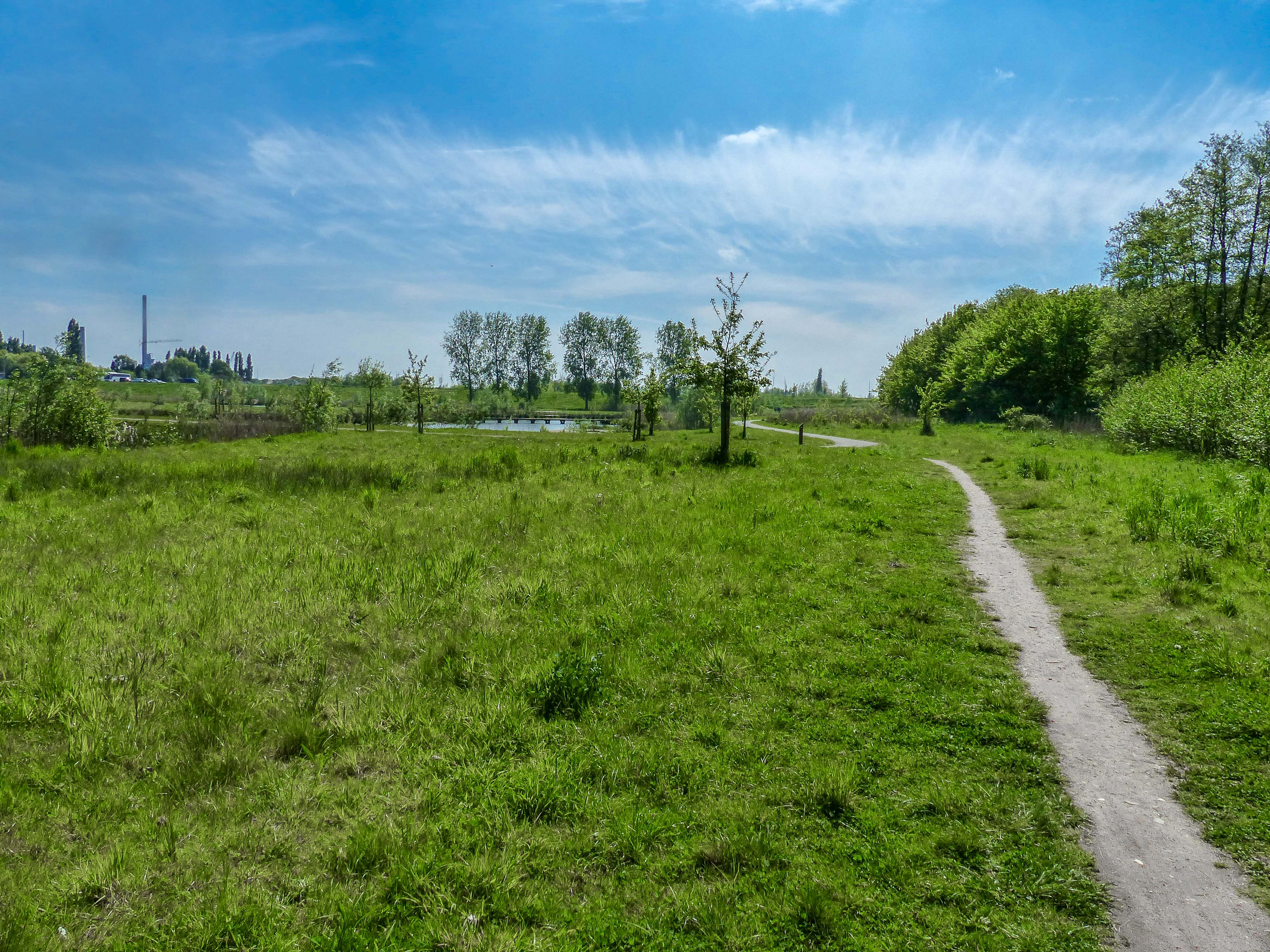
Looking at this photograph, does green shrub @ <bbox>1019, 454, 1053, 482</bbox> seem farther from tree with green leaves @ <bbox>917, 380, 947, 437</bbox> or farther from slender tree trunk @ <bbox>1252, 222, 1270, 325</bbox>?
slender tree trunk @ <bbox>1252, 222, 1270, 325</bbox>

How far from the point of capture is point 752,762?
488 centimetres

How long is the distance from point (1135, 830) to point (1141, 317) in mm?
57108

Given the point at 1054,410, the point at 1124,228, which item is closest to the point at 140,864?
the point at 1054,410

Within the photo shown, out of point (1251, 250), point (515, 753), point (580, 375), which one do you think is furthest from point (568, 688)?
point (580, 375)

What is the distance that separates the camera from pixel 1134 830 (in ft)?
13.6

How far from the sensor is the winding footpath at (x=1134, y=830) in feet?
11.0

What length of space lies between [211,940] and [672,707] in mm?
3612

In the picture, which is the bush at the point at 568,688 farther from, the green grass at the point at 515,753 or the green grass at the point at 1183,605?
the green grass at the point at 1183,605

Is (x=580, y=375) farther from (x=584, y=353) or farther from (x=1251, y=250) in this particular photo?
(x=1251, y=250)

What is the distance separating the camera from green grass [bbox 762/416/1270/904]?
472 cm

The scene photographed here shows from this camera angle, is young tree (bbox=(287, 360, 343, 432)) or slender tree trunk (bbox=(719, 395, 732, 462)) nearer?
slender tree trunk (bbox=(719, 395, 732, 462))

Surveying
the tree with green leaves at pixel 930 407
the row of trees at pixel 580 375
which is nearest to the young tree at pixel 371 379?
the row of trees at pixel 580 375

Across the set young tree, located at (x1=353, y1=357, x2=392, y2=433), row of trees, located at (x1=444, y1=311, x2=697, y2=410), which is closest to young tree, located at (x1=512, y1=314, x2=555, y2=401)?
row of trees, located at (x1=444, y1=311, x2=697, y2=410)

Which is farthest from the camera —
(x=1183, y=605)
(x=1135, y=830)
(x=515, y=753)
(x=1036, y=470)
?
(x=1036, y=470)
